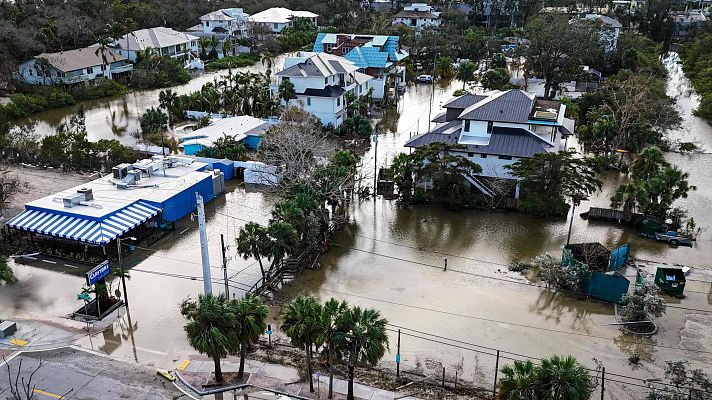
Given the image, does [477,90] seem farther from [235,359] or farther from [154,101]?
[235,359]

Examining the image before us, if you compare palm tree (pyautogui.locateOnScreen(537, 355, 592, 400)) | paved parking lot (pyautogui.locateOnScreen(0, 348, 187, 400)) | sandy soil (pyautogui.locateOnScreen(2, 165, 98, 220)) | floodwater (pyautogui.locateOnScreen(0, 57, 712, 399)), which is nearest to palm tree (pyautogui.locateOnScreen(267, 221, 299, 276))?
floodwater (pyautogui.locateOnScreen(0, 57, 712, 399))

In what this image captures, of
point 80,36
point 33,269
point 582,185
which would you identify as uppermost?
point 80,36

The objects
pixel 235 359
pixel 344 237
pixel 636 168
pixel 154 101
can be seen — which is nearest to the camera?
pixel 235 359

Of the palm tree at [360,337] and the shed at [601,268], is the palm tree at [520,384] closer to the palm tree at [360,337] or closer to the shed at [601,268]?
the palm tree at [360,337]

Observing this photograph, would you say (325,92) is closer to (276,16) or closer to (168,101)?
(168,101)

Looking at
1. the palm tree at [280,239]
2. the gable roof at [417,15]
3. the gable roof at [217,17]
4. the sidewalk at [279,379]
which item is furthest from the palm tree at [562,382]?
the gable roof at [417,15]

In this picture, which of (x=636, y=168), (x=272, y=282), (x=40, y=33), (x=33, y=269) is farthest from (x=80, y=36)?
(x=636, y=168)
